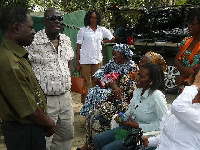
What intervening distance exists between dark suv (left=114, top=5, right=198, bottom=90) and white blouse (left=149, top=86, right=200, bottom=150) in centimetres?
445

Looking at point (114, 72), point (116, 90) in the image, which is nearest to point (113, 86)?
point (116, 90)

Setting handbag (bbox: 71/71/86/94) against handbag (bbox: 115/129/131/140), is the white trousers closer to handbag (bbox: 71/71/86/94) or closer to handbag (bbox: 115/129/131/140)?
handbag (bbox: 71/71/86/94)

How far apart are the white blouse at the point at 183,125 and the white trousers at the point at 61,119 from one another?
125 centimetres

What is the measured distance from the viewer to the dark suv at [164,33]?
6770 millimetres

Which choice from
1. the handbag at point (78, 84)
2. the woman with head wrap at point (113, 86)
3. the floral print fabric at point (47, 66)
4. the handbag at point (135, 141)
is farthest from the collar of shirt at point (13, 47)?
the woman with head wrap at point (113, 86)

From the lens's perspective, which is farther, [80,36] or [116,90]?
[80,36]

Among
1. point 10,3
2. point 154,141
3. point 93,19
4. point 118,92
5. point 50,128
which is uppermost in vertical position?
point 10,3

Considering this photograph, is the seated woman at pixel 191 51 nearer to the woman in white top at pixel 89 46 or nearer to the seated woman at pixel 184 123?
the seated woman at pixel 184 123

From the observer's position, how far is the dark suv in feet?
22.2

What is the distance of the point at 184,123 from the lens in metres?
2.17

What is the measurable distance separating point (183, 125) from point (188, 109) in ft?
0.61

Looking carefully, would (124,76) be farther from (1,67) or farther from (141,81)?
(1,67)

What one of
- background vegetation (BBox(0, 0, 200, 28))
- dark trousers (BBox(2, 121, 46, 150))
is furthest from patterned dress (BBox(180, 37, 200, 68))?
background vegetation (BBox(0, 0, 200, 28))

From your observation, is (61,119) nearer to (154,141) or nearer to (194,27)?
(154,141)
